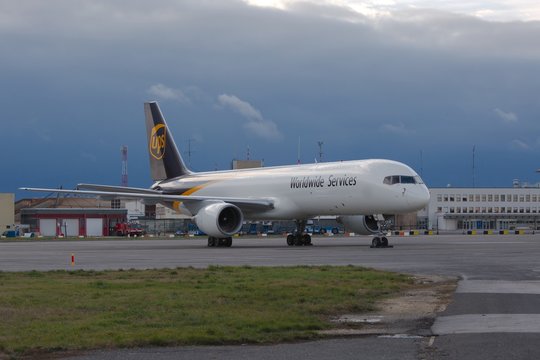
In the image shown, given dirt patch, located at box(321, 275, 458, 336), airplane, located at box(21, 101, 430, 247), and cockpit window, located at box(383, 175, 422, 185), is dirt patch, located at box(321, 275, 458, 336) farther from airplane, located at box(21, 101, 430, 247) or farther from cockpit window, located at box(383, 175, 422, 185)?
airplane, located at box(21, 101, 430, 247)

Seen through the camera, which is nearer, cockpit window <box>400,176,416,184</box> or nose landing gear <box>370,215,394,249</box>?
cockpit window <box>400,176,416,184</box>

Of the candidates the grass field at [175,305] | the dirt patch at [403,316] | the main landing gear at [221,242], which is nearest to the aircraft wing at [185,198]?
the main landing gear at [221,242]

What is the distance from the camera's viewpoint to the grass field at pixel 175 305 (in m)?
12.9

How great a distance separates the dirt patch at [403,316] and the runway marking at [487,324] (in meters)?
0.23

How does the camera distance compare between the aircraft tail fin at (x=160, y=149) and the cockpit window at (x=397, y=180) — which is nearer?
the cockpit window at (x=397, y=180)

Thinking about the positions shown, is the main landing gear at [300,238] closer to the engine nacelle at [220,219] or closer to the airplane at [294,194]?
the airplane at [294,194]

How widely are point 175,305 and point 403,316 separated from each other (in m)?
4.01

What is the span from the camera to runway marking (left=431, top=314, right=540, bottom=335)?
13305 millimetres

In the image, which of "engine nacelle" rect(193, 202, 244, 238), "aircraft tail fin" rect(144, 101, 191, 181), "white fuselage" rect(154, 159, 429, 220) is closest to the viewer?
"white fuselage" rect(154, 159, 429, 220)

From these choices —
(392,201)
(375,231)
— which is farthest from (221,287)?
(375,231)

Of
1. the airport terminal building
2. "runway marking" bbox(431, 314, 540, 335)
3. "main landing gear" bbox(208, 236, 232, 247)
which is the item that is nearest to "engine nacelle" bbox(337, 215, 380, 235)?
"main landing gear" bbox(208, 236, 232, 247)

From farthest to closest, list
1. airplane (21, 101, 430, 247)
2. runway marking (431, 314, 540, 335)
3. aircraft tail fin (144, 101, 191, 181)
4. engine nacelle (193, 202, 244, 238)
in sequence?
aircraft tail fin (144, 101, 191, 181)
engine nacelle (193, 202, 244, 238)
airplane (21, 101, 430, 247)
runway marking (431, 314, 540, 335)

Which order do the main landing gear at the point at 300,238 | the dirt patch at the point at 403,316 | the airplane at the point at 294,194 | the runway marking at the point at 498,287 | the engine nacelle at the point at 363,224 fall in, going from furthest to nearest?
1. the main landing gear at the point at 300,238
2. the engine nacelle at the point at 363,224
3. the airplane at the point at 294,194
4. the runway marking at the point at 498,287
5. the dirt patch at the point at 403,316

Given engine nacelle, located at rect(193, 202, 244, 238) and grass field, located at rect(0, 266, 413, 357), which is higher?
engine nacelle, located at rect(193, 202, 244, 238)
